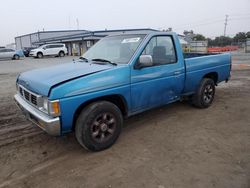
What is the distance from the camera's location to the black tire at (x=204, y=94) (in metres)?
5.51

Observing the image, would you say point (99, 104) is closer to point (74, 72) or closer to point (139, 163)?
point (74, 72)

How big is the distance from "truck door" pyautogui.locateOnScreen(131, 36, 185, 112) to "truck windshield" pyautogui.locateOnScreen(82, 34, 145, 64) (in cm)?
25

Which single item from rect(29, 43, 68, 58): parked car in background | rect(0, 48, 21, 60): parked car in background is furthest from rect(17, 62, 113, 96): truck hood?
rect(0, 48, 21, 60): parked car in background

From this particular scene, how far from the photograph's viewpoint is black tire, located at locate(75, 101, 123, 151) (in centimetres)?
344

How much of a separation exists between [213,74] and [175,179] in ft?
12.4

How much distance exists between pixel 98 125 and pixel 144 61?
132 cm

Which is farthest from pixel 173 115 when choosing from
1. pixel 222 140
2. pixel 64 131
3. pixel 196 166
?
pixel 64 131

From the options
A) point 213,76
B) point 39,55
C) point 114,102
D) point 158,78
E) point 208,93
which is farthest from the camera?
point 39,55

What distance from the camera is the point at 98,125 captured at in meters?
3.64

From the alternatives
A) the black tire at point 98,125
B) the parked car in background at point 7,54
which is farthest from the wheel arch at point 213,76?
the parked car in background at point 7,54

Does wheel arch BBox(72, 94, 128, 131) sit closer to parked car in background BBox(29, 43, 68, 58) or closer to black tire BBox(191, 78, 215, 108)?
black tire BBox(191, 78, 215, 108)

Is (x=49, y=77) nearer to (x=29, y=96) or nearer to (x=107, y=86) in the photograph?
(x=29, y=96)

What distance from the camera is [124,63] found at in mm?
3938

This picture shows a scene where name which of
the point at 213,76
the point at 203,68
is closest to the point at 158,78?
the point at 203,68
